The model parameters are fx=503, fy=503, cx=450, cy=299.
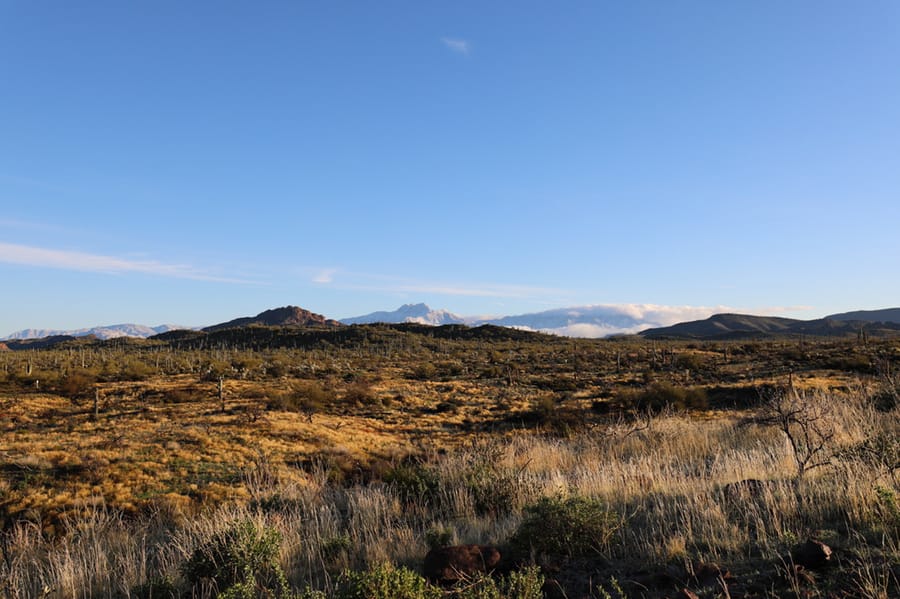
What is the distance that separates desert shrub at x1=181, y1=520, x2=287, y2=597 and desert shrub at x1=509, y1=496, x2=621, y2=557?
2210 mm

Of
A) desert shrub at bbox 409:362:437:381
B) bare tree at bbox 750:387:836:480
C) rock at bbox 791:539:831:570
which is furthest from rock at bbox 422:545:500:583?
desert shrub at bbox 409:362:437:381

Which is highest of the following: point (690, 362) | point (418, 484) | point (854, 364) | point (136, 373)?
point (418, 484)

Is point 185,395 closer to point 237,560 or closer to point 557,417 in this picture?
point 557,417

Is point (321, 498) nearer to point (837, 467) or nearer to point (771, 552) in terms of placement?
point (771, 552)

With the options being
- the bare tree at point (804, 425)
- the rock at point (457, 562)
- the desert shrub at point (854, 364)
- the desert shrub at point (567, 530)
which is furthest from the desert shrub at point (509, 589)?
the desert shrub at point (854, 364)

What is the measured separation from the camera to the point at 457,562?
4.11 metres

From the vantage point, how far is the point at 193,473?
61.4 feet

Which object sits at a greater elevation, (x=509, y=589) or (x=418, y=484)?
(x=509, y=589)

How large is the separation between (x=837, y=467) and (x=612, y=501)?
240 centimetres

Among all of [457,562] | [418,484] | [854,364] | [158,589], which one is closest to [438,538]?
[457,562]

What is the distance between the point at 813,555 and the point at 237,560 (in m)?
4.61

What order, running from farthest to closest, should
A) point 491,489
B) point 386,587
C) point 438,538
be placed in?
point 491,489, point 438,538, point 386,587

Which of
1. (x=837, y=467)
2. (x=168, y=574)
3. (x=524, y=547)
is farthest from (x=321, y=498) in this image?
(x=837, y=467)

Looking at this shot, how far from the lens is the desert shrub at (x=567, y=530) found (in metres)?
4.47
